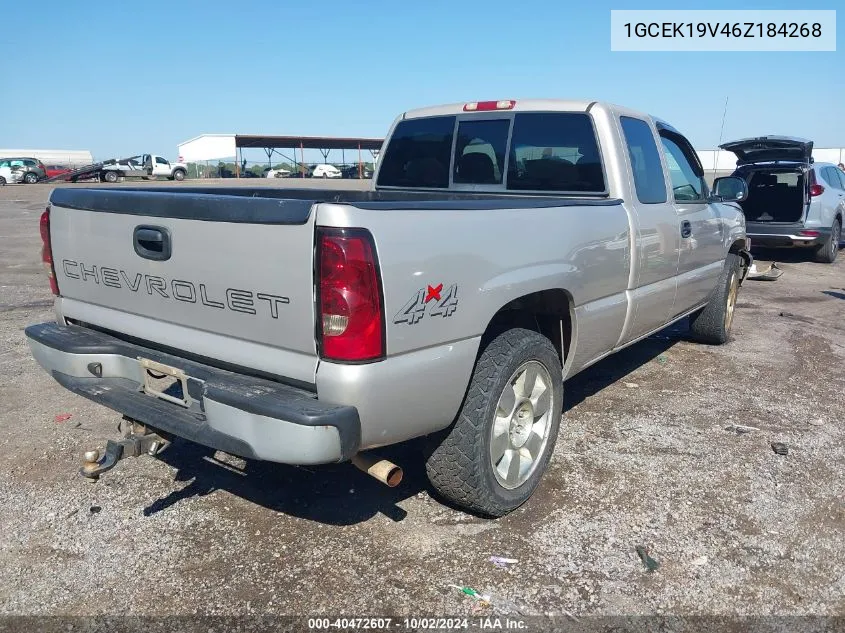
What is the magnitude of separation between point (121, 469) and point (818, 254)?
12274 mm

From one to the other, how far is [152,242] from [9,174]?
42974 millimetres

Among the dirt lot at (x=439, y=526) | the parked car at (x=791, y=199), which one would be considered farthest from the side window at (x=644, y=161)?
the parked car at (x=791, y=199)

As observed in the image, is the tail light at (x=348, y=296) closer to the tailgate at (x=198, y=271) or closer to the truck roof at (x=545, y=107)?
the tailgate at (x=198, y=271)

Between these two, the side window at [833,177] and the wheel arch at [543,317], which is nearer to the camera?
the wheel arch at [543,317]

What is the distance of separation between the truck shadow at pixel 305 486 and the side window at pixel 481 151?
1.85m

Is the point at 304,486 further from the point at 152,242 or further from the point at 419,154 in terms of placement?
the point at 419,154

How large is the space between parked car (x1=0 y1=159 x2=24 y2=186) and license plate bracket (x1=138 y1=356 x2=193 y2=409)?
42306 mm

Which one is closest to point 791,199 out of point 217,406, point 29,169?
point 217,406

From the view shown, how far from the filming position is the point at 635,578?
9.05ft

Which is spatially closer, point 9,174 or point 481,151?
point 481,151

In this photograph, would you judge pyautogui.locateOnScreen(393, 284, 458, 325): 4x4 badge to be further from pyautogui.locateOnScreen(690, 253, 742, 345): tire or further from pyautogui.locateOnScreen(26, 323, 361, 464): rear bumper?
pyautogui.locateOnScreen(690, 253, 742, 345): tire

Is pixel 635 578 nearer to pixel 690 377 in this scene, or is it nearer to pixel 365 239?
pixel 365 239

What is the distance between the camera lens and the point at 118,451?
286cm

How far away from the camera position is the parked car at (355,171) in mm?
50000
